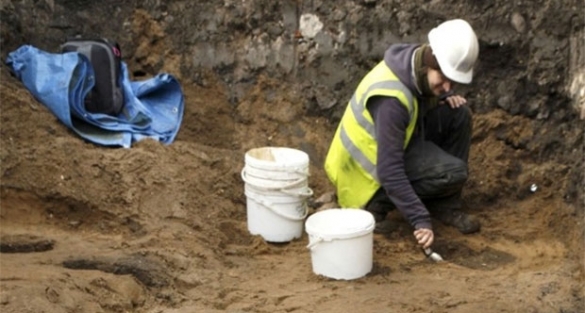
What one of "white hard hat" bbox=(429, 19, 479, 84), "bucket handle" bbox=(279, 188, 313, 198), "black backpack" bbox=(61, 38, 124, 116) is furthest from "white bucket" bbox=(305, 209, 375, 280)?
"black backpack" bbox=(61, 38, 124, 116)

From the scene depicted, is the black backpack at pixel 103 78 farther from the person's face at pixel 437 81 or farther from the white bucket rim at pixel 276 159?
the person's face at pixel 437 81

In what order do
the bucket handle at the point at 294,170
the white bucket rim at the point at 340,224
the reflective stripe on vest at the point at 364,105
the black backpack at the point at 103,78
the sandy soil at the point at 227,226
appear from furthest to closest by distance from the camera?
the black backpack at the point at 103,78, the bucket handle at the point at 294,170, the reflective stripe on vest at the point at 364,105, the white bucket rim at the point at 340,224, the sandy soil at the point at 227,226

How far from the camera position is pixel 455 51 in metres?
4.55

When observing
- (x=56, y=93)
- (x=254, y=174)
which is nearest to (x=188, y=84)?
(x=56, y=93)

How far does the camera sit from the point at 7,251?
4836 millimetres

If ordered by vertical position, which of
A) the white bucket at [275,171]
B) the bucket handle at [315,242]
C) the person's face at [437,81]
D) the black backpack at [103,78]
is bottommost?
the bucket handle at [315,242]

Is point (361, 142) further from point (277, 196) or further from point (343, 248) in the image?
point (343, 248)

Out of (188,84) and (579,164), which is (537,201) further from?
(188,84)

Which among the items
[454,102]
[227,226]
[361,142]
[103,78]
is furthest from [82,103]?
[454,102]

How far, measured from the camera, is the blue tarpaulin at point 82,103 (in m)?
5.84

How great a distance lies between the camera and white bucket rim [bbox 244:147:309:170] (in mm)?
4980

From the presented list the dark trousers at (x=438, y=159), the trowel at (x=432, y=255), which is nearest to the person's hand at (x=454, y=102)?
the dark trousers at (x=438, y=159)

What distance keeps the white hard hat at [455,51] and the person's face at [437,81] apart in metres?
0.05

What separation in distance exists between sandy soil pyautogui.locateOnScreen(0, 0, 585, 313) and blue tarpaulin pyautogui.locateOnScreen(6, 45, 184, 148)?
94 millimetres
